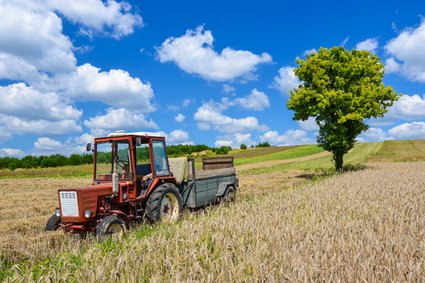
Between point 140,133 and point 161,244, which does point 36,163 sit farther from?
point 161,244

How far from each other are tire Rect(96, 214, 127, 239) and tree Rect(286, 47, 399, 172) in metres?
20.6

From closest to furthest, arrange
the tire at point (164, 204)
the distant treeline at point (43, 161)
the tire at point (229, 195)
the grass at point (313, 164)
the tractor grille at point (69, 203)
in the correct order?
the tractor grille at point (69, 203) < the tire at point (164, 204) < the tire at point (229, 195) < the grass at point (313, 164) < the distant treeline at point (43, 161)

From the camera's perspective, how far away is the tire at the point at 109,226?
754 cm

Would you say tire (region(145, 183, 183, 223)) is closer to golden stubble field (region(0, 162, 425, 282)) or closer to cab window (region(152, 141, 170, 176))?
cab window (region(152, 141, 170, 176))

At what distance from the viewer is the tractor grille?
26.8 ft

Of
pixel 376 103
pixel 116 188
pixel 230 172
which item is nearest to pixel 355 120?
pixel 376 103

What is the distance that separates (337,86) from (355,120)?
2936 millimetres

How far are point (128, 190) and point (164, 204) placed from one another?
1174 mm

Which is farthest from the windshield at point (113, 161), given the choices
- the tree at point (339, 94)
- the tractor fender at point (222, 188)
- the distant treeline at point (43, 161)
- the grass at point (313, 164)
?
the distant treeline at point (43, 161)

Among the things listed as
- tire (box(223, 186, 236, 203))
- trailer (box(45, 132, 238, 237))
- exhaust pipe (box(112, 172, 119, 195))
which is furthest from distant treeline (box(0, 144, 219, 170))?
exhaust pipe (box(112, 172, 119, 195))

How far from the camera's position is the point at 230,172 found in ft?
44.5

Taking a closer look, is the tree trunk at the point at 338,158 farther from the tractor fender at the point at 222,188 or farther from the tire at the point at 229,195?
the tractor fender at the point at 222,188

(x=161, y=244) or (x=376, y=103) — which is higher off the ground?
(x=376, y=103)

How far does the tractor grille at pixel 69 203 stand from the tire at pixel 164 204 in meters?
1.72
